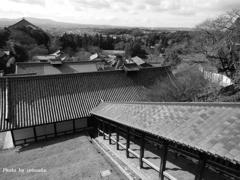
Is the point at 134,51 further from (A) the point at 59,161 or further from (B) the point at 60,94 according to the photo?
(A) the point at 59,161

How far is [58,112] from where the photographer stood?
13898 millimetres

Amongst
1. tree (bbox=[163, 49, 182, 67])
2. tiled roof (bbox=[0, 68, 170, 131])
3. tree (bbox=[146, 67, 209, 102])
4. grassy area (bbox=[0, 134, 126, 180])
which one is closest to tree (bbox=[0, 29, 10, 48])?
tiled roof (bbox=[0, 68, 170, 131])

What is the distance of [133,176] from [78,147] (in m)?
5.22

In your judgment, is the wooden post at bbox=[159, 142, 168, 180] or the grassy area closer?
the wooden post at bbox=[159, 142, 168, 180]

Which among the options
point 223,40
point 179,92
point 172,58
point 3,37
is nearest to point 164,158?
point 179,92

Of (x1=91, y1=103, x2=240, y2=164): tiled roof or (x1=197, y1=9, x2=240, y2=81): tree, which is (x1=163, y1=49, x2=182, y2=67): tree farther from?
(x1=91, y1=103, x2=240, y2=164): tiled roof

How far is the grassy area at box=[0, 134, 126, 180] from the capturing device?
27.1 ft

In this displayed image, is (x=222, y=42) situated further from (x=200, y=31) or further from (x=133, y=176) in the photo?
(x=133, y=176)

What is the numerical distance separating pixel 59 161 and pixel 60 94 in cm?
681

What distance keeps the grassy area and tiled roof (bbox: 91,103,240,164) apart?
3.17m

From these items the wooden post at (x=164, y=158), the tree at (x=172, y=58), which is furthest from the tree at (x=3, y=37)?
the wooden post at (x=164, y=158)

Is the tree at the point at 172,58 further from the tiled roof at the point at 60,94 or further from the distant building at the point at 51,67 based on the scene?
the tiled roof at the point at 60,94

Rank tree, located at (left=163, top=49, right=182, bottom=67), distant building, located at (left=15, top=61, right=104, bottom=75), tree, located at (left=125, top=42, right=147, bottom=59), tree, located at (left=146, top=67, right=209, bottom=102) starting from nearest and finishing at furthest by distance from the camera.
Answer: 1. tree, located at (left=146, top=67, right=209, bottom=102)
2. distant building, located at (left=15, top=61, right=104, bottom=75)
3. tree, located at (left=163, top=49, right=182, bottom=67)
4. tree, located at (left=125, top=42, right=147, bottom=59)

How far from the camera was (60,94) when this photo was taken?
15.1m
